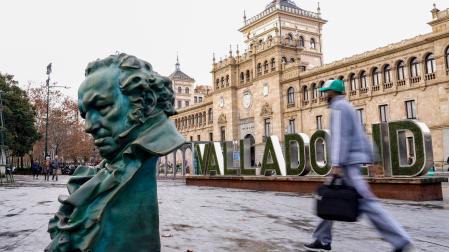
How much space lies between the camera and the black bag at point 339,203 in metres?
3.24

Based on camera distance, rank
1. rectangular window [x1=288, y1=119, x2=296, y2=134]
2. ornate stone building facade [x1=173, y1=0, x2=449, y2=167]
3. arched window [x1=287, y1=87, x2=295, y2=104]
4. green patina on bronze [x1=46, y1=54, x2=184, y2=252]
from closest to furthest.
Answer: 1. green patina on bronze [x1=46, y1=54, x2=184, y2=252]
2. ornate stone building facade [x1=173, y1=0, x2=449, y2=167]
3. rectangular window [x1=288, y1=119, x2=296, y2=134]
4. arched window [x1=287, y1=87, x2=295, y2=104]

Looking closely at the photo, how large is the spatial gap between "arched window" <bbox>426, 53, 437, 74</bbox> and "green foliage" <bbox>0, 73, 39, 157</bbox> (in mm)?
31672

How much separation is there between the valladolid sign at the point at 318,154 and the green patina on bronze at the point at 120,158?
8.79 meters

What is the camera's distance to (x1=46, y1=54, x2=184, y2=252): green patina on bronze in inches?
79.5

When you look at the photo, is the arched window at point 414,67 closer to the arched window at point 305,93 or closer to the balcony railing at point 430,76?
the balcony railing at point 430,76

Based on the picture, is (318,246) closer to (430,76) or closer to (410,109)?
(430,76)

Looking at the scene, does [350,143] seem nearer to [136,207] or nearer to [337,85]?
[337,85]

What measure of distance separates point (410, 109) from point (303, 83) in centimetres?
1003

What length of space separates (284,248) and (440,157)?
975 inches

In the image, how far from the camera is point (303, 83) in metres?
35.0

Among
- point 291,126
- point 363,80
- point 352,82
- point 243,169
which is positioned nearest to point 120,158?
point 243,169

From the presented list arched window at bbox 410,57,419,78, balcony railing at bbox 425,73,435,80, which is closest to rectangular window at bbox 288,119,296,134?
arched window at bbox 410,57,419,78

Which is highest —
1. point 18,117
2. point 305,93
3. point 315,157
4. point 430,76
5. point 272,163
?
point 305,93

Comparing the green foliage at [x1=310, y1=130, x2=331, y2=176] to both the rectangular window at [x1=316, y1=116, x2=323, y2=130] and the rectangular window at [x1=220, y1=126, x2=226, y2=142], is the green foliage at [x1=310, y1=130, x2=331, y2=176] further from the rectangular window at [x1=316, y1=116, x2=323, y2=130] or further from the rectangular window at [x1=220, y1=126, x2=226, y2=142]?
the rectangular window at [x1=220, y1=126, x2=226, y2=142]
